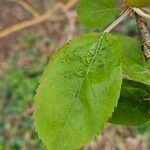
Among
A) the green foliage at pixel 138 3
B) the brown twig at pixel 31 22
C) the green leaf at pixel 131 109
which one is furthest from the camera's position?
the brown twig at pixel 31 22

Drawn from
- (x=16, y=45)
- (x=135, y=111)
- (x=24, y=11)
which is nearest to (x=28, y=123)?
(x=16, y=45)

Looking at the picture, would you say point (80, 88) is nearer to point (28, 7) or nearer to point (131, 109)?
point (131, 109)

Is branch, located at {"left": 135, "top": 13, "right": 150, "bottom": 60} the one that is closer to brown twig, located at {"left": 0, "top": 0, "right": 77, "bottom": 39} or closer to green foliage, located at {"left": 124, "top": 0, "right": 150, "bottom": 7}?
green foliage, located at {"left": 124, "top": 0, "right": 150, "bottom": 7}

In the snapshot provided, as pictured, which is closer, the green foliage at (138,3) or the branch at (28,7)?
the green foliage at (138,3)

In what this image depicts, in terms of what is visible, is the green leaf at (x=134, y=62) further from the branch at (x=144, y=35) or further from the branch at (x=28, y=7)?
the branch at (x=28, y=7)

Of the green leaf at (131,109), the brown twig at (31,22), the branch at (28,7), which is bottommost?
the brown twig at (31,22)

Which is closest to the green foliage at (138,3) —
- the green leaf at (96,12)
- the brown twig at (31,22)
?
the green leaf at (96,12)

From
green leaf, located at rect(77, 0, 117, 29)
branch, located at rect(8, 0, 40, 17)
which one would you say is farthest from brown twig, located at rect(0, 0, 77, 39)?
green leaf, located at rect(77, 0, 117, 29)
